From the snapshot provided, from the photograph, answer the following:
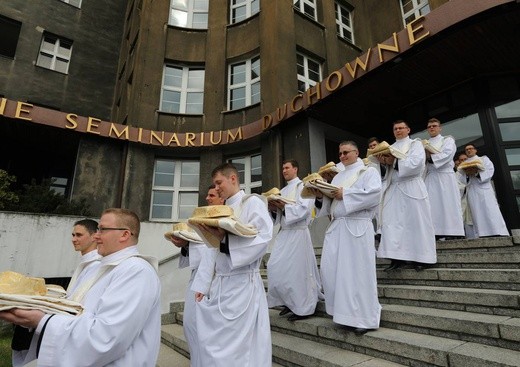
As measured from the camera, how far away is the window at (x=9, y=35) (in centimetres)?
1529

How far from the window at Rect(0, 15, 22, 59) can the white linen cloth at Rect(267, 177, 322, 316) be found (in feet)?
57.9

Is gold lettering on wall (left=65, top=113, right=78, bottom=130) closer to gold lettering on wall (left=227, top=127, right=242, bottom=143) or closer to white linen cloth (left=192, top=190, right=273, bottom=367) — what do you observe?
gold lettering on wall (left=227, top=127, right=242, bottom=143)

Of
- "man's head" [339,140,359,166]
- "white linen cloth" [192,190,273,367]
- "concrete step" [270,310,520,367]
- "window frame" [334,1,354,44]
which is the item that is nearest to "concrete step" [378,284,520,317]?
"concrete step" [270,310,520,367]

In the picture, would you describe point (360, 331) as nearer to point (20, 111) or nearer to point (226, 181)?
point (226, 181)

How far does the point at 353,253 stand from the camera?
13.2 feet

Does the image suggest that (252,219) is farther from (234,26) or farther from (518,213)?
(234,26)

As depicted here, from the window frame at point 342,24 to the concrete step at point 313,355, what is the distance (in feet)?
47.2

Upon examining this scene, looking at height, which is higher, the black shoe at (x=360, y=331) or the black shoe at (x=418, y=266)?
the black shoe at (x=418, y=266)

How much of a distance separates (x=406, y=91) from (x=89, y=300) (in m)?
9.93

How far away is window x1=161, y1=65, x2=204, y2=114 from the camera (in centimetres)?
1380

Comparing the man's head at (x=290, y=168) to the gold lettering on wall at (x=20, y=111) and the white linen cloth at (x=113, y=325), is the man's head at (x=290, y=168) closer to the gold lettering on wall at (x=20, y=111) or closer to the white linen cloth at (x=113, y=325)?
the white linen cloth at (x=113, y=325)

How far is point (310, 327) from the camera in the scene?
417cm

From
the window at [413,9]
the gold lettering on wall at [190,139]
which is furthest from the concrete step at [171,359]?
the window at [413,9]

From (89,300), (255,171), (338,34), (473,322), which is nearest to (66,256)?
(255,171)
